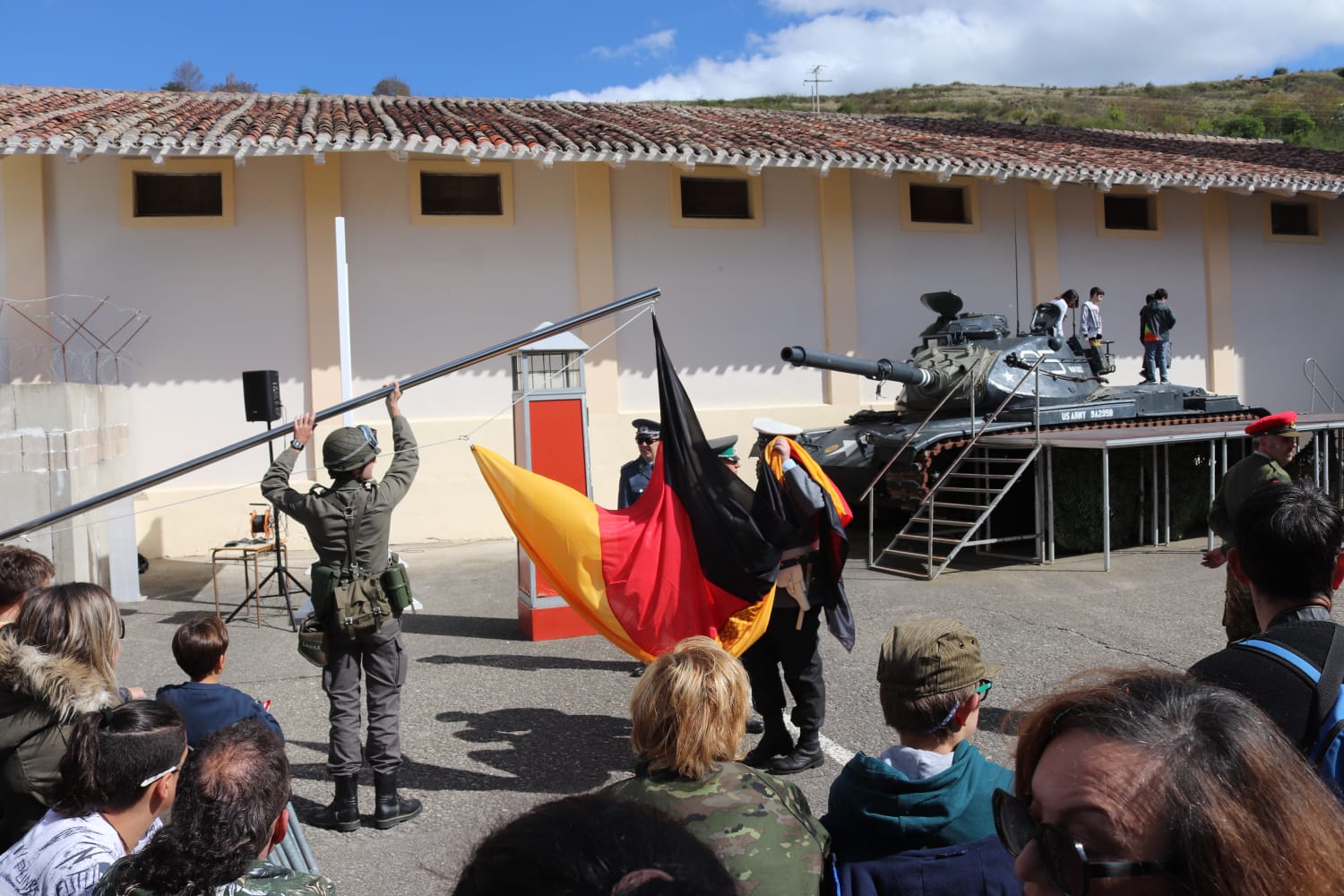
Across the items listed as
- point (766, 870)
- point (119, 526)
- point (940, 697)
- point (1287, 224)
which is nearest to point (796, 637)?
point (940, 697)

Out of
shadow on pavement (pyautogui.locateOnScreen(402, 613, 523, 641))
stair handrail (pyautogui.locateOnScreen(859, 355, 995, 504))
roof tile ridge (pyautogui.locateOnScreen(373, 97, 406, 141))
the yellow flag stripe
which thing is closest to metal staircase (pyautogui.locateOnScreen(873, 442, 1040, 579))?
stair handrail (pyautogui.locateOnScreen(859, 355, 995, 504))

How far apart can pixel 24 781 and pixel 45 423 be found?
7.46m

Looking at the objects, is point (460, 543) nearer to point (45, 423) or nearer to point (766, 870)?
point (45, 423)

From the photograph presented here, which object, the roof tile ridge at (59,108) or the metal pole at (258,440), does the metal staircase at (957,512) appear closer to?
the metal pole at (258,440)

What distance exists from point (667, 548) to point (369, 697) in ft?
5.32

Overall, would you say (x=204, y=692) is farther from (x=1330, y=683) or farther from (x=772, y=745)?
(x=1330, y=683)

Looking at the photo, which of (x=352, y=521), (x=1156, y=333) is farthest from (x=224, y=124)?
(x=1156, y=333)

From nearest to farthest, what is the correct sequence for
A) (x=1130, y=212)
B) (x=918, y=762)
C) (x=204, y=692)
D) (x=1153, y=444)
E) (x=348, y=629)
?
(x=918, y=762) → (x=204, y=692) → (x=348, y=629) → (x=1153, y=444) → (x=1130, y=212)

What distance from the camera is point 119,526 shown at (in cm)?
1061

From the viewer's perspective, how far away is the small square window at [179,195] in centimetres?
1325

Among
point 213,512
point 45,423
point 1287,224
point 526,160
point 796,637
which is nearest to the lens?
point 796,637

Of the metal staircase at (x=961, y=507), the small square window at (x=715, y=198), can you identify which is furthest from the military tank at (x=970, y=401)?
the small square window at (x=715, y=198)

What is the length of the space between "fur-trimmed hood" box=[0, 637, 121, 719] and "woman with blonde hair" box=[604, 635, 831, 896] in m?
1.53

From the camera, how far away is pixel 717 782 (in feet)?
8.11
